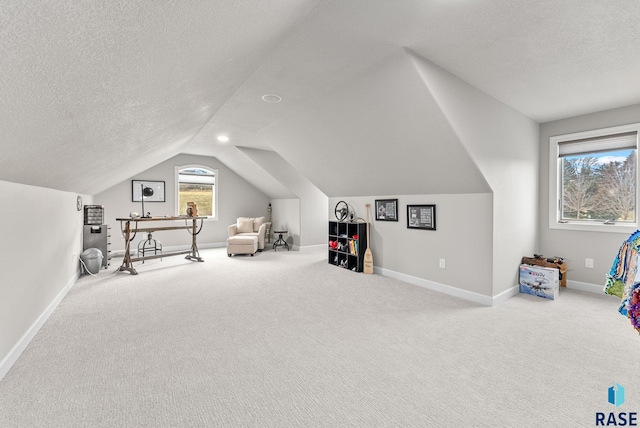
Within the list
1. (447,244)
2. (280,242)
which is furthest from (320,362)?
(280,242)

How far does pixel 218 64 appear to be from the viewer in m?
2.03

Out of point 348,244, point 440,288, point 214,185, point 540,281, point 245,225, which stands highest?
point 214,185

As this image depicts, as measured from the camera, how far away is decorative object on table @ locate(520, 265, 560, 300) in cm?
361

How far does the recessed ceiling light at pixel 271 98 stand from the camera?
350cm

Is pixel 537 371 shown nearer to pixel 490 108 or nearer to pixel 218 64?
pixel 490 108

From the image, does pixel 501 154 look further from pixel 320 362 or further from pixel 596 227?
pixel 320 362

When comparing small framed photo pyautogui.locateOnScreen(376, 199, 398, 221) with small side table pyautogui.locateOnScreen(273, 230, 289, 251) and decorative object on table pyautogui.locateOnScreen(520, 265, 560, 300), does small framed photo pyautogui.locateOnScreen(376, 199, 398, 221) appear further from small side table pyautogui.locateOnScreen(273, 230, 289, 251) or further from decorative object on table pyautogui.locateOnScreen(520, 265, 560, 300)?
small side table pyautogui.locateOnScreen(273, 230, 289, 251)

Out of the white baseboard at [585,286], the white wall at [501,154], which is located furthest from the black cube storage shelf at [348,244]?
the white baseboard at [585,286]

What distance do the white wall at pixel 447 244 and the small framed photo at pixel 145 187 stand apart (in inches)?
211

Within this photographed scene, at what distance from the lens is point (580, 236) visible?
4.05 metres

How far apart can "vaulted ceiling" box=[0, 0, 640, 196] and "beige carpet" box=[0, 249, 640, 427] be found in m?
1.43

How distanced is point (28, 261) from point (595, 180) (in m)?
6.47

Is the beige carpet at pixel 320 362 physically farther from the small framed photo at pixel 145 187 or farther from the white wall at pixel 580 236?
the small framed photo at pixel 145 187

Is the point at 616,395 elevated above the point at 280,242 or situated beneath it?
situated beneath
